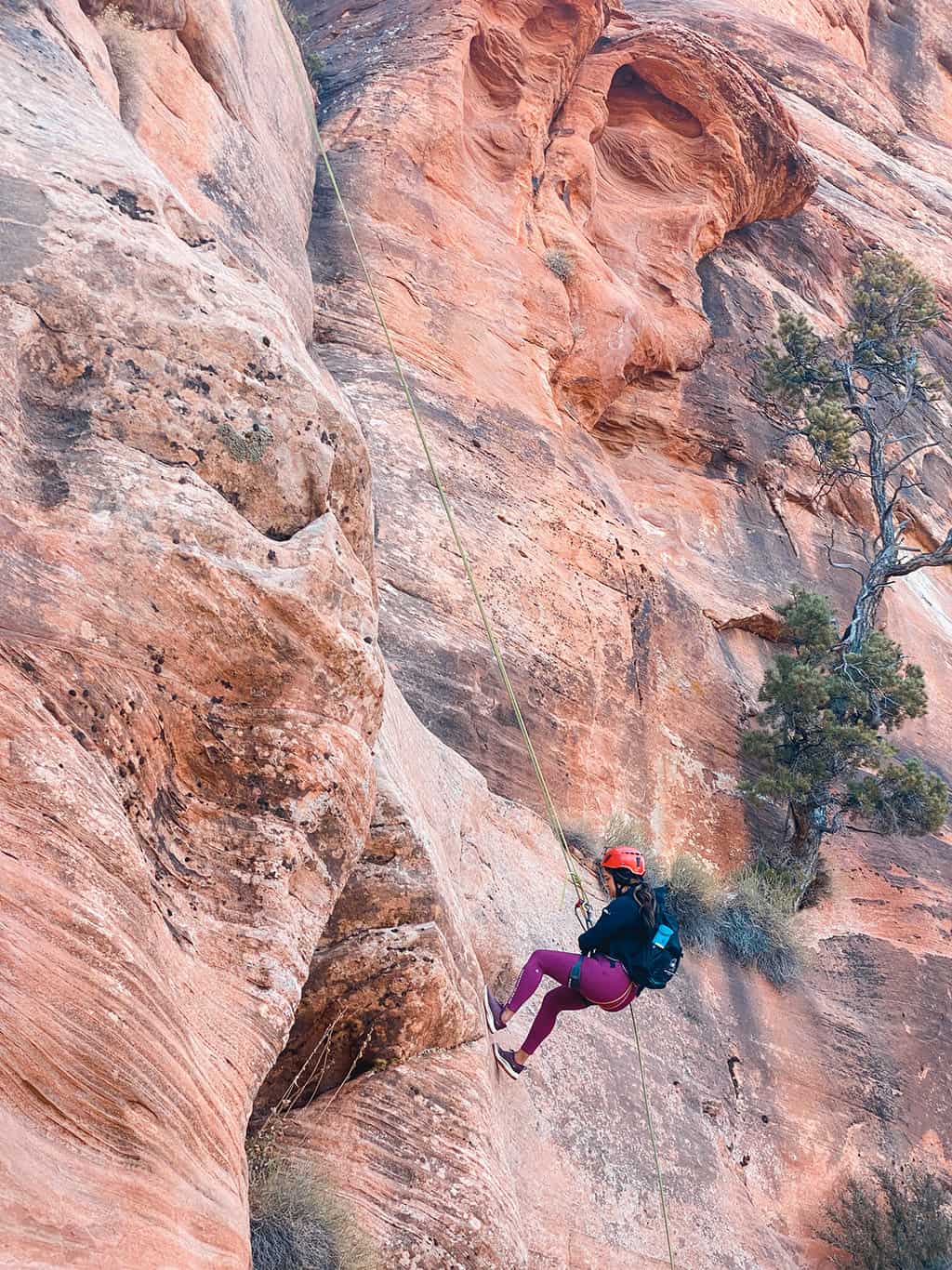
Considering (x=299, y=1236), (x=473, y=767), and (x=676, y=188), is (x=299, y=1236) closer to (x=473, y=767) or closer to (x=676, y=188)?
(x=473, y=767)

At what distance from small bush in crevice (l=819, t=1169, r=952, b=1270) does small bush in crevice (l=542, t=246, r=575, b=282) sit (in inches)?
458

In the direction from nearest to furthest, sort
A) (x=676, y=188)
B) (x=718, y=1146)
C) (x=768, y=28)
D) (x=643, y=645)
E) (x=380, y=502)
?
(x=718, y=1146)
(x=380, y=502)
(x=643, y=645)
(x=676, y=188)
(x=768, y=28)

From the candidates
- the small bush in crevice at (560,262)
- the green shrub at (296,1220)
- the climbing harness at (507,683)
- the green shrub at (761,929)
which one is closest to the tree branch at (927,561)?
the green shrub at (761,929)

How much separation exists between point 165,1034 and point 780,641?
12214mm

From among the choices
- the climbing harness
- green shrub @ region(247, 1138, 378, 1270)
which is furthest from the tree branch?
green shrub @ region(247, 1138, 378, 1270)

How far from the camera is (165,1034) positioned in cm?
392

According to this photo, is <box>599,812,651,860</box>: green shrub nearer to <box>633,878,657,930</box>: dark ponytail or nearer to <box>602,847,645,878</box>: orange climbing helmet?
<box>633,878,657,930</box>: dark ponytail

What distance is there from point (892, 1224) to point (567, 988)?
4.28m

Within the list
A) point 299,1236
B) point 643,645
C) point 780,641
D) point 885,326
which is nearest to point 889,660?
point 780,641

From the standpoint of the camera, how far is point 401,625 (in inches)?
390

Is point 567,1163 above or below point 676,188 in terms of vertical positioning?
below

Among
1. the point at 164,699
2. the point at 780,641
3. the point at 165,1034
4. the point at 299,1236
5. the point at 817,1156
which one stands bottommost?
the point at 817,1156

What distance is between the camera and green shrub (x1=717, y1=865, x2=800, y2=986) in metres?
10.7

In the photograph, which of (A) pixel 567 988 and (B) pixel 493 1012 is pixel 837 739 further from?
(B) pixel 493 1012
